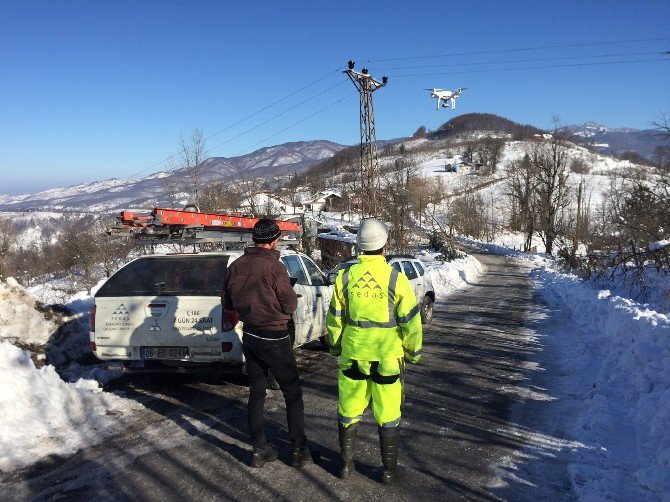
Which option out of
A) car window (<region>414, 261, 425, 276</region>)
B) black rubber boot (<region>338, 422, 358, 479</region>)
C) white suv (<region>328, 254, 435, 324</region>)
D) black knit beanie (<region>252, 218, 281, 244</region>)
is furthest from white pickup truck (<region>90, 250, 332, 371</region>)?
car window (<region>414, 261, 425, 276</region>)

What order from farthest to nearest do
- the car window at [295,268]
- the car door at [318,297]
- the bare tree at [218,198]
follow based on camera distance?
1. the bare tree at [218,198]
2. the car door at [318,297]
3. the car window at [295,268]

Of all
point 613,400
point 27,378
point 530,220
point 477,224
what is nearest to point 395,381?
point 613,400

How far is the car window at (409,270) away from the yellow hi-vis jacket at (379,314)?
22.9 ft

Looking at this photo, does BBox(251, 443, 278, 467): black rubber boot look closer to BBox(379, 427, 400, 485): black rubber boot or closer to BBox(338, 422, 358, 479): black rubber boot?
BBox(338, 422, 358, 479): black rubber boot

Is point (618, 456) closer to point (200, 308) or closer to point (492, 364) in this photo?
point (492, 364)

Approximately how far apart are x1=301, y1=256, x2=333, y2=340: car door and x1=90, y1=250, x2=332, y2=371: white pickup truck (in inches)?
71.5

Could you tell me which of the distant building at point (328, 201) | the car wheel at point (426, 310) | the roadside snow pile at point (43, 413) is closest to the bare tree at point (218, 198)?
the car wheel at point (426, 310)

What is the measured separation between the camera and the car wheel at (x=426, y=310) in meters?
10.7

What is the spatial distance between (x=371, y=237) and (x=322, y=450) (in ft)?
6.75

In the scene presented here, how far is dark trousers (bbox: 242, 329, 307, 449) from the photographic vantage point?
4090 mm

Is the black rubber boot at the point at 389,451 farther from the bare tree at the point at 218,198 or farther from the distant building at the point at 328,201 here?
the distant building at the point at 328,201

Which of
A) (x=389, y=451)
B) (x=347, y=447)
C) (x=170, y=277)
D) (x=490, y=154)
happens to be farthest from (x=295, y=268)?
(x=490, y=154)

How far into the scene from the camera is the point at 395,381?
3770 mm

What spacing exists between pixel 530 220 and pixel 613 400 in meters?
51.7
